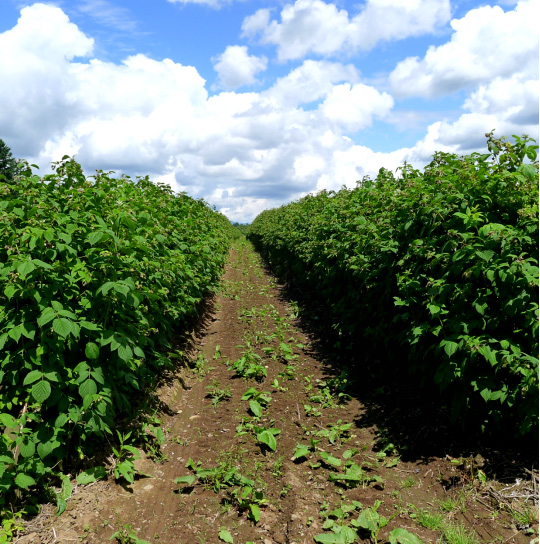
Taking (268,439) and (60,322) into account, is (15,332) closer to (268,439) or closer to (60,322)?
(60,322)

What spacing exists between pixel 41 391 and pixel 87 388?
328 mm

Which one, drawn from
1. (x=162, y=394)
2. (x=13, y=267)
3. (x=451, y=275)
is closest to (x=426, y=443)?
(x=451, y=275)

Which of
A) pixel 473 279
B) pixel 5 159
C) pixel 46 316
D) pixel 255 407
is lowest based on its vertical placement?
pixel 255 407

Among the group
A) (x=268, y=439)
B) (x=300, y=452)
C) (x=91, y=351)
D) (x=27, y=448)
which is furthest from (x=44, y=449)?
(x=300, y=452)

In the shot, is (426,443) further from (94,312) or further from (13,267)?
(13,267)

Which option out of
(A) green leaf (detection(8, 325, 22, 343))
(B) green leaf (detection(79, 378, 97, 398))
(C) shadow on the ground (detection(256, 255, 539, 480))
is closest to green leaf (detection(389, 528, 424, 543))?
(C) shadow on the ground (detection(256, 255, 539, 480))

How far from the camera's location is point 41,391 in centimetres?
308

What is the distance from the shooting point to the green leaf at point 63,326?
301 centimetres

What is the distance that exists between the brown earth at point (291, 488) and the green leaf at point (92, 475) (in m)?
0.05

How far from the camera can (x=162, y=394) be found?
5445 mm

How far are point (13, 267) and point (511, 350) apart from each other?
4.02 m

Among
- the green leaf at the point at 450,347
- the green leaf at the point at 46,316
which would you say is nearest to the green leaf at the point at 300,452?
the green leaf at the point at 450,347

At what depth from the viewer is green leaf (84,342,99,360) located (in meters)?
3.32

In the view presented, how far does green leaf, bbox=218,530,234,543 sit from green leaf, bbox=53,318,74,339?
196cm
